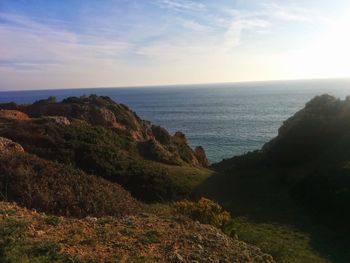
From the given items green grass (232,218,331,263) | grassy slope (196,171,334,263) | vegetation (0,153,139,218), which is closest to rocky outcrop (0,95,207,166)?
grassy slope (196,171,334,263)

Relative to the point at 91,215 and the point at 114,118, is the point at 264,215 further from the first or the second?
the point at 114,118

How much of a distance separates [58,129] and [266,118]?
3245 inches

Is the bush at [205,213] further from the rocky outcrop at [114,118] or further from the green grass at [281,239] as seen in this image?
the rocky outcrop at [114,118]

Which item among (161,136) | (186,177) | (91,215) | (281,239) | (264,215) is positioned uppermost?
(91,215)

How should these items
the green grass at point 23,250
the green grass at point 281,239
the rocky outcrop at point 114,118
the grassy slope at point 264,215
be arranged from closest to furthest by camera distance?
the green grass at point 23,250 < the green grass at point 281,239 < the grassy slope at point 264,215 < the rocky outcrop at point 114,118

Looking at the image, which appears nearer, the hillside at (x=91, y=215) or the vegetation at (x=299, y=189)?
the hillside at (x=91, y=215)

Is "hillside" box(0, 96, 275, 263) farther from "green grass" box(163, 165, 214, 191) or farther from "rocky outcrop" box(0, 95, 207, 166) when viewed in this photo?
"rocky outcrop" box(0, 95, 207, 166)

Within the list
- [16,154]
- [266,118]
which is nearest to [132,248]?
[16,154]

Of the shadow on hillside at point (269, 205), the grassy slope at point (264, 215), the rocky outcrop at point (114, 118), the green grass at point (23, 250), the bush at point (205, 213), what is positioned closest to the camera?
the green grass at point (23, 250)

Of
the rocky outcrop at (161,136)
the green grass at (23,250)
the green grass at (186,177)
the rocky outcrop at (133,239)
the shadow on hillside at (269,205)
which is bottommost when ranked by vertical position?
the shadow on hillside at (269,205)

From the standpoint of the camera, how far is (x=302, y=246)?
21.9 metres

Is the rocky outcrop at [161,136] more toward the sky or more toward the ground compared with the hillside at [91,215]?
more toward the ground

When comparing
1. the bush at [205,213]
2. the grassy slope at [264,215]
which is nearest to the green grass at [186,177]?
the grassy slope at [264,215]

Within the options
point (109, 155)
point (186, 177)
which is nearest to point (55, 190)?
point (109, 155)
